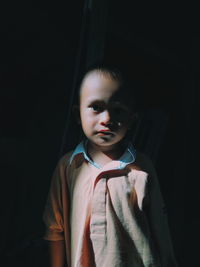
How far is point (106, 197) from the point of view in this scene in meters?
1.15

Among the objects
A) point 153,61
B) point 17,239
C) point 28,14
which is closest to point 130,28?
point 153,61

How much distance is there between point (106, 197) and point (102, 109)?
356mm

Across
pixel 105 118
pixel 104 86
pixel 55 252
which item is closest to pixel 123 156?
pixel 105 118

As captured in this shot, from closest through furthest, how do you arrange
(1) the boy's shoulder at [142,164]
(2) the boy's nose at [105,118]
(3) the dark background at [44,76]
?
(2) the boy's nose at [105,118]
(1) the boy's shoulder at [142,164]
(3) the dark background at [44,76]

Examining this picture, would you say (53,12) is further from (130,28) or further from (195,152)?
(195,152)

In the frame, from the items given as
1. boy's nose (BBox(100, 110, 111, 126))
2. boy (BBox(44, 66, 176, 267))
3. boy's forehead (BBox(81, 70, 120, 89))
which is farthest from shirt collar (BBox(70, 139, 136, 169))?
boy's forehead (BBox(81, 70, 120, 89))

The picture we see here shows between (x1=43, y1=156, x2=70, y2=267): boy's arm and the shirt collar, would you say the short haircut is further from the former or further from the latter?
(x1=43, y1=156, x2=70, y2=267): boy's arm

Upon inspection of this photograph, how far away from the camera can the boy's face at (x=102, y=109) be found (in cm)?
113

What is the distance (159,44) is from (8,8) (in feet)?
3.97

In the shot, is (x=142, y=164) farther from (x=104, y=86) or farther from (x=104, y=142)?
(x=104, y=86)

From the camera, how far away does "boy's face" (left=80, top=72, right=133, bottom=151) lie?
1.13 metres

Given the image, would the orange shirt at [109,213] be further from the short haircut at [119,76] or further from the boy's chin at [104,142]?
the short haircut at [119,76]

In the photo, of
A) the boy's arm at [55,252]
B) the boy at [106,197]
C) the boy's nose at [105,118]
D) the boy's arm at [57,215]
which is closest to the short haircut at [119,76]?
the boy at [106,197]

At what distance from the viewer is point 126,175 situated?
1.20 metres
